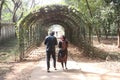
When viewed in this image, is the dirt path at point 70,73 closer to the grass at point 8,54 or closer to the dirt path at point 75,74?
the dirt path at point 75,74

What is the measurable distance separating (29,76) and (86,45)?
9.22 m

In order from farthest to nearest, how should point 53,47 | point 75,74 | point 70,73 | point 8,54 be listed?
point 8,54 → point 53,47 → point 70,73 → point 75,74

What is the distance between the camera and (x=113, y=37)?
44.7 m

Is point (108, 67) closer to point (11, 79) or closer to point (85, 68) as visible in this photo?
point (85, 68)

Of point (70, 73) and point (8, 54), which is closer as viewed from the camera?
point (70, 73)

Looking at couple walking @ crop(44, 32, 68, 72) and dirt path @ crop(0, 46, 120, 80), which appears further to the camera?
couple walking @ crop(44, 32, 68, 72)

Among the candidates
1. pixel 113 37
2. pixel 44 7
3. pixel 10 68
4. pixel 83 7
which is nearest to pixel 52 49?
pixel 10 68

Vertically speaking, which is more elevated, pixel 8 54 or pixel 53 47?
pixel 53 47

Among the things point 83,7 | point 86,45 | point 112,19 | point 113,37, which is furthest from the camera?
point 113,37

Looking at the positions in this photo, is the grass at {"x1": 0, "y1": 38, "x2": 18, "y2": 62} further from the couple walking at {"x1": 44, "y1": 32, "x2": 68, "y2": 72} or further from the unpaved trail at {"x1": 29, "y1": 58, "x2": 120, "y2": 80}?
the unpaved trail at {"x1": 29, "y1": 58, "x2": 120, "y2": 80}

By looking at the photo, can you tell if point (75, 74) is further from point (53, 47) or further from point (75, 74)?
point (53, 47)

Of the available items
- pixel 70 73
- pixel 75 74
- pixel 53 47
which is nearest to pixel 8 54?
pixel 53 47

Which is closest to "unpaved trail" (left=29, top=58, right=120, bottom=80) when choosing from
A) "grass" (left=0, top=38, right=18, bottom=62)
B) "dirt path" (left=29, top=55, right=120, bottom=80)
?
"dirt path" (left=29, top=55, right=120, bottom=80)

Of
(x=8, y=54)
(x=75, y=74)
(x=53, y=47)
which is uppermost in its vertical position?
(x=53, y=47)
